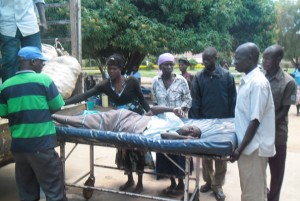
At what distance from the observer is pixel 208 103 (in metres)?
4.04

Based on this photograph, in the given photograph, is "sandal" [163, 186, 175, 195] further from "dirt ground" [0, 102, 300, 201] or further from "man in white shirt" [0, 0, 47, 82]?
"man in white shirt" [0, 0, 47, 82]

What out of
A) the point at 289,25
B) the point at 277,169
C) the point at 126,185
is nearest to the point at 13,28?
the point at 126,185

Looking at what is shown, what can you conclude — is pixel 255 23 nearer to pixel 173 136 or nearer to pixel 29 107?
pixel 173 136

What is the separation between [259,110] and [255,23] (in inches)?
479

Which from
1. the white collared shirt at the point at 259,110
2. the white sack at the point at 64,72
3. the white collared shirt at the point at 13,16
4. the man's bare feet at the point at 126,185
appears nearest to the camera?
the white collared shirt at the point at 259,110

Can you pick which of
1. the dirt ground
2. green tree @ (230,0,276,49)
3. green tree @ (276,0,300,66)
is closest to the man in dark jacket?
the dirt ground

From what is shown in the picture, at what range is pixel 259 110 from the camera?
2584 mm

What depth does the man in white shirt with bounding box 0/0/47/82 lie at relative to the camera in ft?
12.2

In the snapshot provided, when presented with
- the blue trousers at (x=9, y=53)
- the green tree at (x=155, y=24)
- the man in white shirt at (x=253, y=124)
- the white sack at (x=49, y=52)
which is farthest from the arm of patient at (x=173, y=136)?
the green tree at (x=155, y=24)

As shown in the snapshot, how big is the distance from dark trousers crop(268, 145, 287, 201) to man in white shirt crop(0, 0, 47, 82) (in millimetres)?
2997

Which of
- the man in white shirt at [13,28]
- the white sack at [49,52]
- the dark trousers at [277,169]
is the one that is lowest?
the dark trousers at [277,169]

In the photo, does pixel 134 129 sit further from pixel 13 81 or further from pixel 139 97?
pixel 13 81

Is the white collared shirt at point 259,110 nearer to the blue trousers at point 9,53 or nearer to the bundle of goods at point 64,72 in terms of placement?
the bundle of goods at point 64,72

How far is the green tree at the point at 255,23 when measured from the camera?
13242 millimetres
